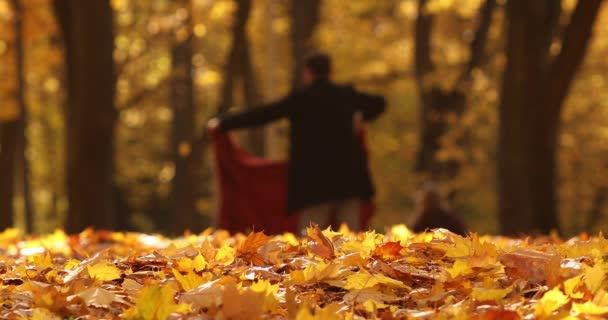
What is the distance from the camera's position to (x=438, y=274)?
408 centimetres

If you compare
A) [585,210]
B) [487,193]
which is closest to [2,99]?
[487,193]

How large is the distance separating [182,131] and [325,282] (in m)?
17.9

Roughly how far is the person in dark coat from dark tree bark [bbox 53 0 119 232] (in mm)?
2567

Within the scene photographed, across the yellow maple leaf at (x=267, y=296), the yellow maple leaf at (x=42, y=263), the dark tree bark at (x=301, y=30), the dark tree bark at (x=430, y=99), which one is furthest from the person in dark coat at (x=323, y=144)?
the dark tree bark at (x=430, y=99)

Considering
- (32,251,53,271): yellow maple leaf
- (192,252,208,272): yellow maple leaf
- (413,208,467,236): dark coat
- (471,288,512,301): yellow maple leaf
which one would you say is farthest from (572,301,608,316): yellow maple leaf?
(413,208,467,236): dark coat

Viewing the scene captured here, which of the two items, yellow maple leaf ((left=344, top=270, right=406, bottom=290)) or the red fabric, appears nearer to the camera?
yellow maple leaf ((left=344, top=270, right=406, bottom=290))

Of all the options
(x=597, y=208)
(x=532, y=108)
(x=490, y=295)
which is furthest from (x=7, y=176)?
(x=597, y=208)

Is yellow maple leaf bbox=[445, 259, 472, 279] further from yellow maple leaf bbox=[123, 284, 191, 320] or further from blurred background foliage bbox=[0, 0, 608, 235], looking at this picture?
blurred background foliage bbox=[0, 0, 608, 235]

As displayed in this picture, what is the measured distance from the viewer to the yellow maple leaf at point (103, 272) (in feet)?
12.8

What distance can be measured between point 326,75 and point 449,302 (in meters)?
5.23

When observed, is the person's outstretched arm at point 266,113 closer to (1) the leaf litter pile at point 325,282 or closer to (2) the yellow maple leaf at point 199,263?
(1) the leaf litter pile at point 325,282

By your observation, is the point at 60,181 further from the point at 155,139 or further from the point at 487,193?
the point at 487,193

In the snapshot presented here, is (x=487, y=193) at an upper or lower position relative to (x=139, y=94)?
lower

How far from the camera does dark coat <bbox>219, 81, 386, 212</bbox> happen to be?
8602mm
